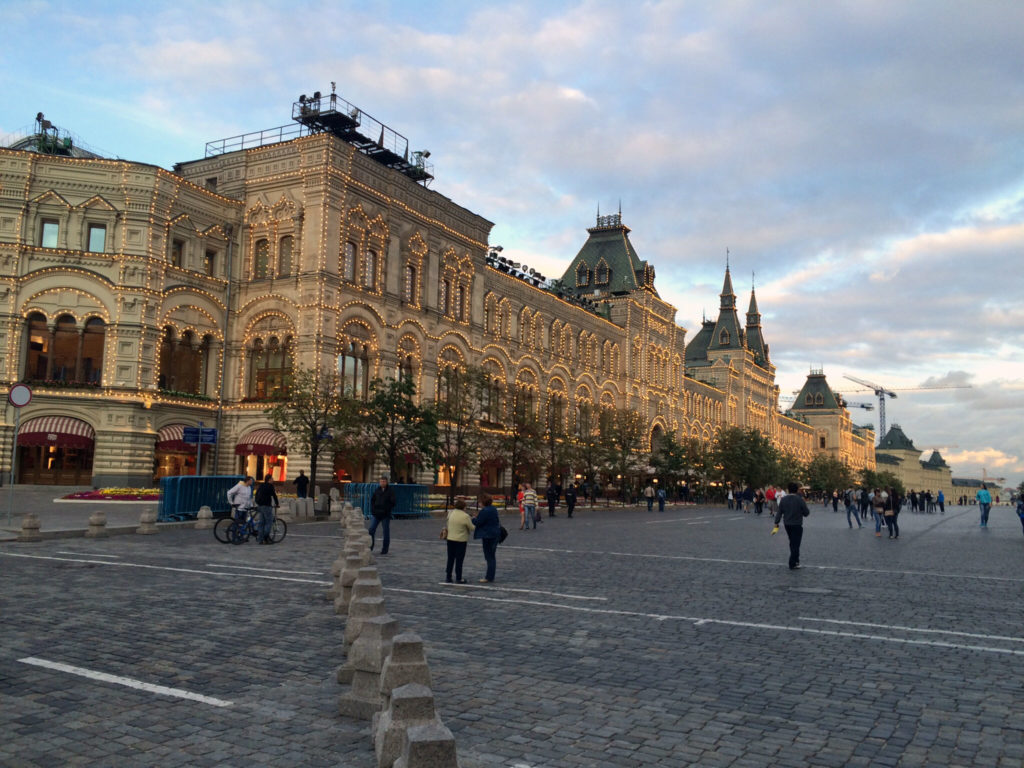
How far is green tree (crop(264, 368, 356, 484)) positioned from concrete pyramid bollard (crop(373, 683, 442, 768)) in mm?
29471

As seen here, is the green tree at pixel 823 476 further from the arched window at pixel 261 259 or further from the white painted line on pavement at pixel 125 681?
the white painted line on pavement at pixel 125 681

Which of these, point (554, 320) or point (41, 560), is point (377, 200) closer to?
point (554, 320)

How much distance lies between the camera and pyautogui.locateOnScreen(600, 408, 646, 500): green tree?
5525 cm

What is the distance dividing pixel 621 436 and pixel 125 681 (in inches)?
2023

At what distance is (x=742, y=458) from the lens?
3199 inches

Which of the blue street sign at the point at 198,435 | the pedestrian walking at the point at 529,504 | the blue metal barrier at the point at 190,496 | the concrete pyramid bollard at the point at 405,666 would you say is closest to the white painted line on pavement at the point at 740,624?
the concrete pyramid bollard at the point at 405,666

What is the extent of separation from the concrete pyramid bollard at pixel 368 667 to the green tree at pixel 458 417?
3145 cm

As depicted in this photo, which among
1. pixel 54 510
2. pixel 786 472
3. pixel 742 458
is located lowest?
pixel 54 510

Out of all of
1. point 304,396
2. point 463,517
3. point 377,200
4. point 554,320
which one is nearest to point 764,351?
point 554,320

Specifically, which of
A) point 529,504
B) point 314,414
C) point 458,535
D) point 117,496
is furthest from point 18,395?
point 529,504

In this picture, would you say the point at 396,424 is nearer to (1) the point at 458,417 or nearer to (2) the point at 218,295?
(1) the point at 458,417

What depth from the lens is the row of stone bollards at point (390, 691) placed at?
361 cm

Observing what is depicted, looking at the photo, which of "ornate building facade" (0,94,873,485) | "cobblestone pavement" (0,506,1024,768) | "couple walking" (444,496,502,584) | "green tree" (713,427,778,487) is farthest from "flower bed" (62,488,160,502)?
"green tree" (713,427,778,487)

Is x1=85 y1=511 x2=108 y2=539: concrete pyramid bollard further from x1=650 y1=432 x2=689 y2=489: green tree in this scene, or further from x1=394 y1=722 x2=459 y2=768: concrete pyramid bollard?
x1=650 y1=432 x2=689 y2=489: green tree
